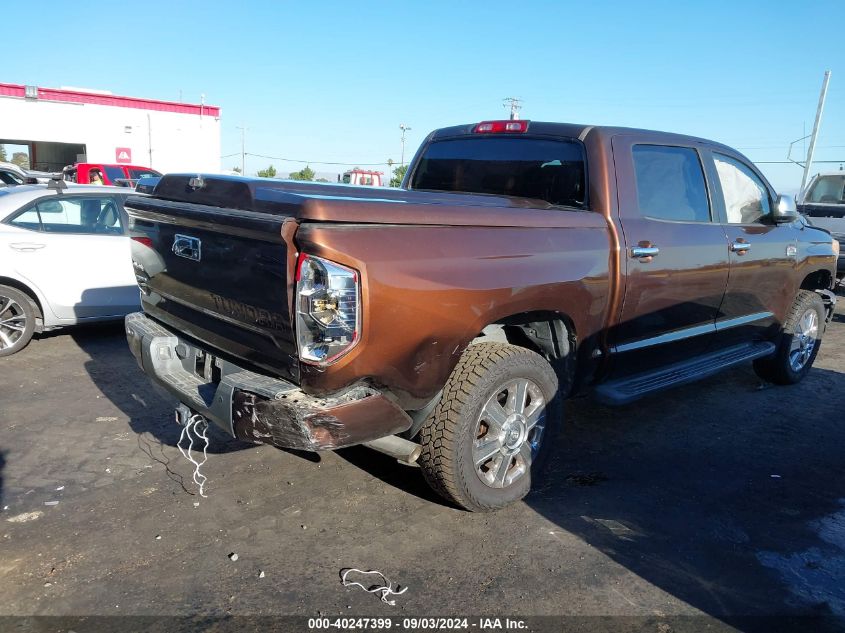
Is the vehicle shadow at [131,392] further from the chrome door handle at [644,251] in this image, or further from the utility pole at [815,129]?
the utility pole at [815,129]

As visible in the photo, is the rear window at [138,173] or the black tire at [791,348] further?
the rear window at [138,173]

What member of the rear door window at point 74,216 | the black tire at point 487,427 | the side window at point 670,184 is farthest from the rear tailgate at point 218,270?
the rear door window at point 74,216

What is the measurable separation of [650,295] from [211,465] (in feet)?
9.27

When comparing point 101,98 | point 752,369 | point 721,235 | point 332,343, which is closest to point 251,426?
point 332,343

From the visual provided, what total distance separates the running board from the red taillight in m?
1.75

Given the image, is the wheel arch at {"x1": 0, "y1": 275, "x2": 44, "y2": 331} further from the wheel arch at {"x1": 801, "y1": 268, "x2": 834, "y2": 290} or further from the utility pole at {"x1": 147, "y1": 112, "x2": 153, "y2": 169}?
the utility pole at {"x1": 147, "y1": 112, "x2": 153, "y2": 169}

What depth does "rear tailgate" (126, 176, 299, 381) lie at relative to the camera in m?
2.80

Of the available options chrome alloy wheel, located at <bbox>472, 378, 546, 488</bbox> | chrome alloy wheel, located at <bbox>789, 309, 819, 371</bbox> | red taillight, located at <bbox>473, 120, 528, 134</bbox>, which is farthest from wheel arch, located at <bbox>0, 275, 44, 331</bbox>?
chrome alloy wheel, located at <bbox>789, 309, 819, 371</bbox>

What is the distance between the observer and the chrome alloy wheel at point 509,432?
3490 millimetres

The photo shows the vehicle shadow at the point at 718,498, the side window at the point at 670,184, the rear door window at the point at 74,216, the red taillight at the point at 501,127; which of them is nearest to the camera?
the vehicle shadow at the point at 718,498

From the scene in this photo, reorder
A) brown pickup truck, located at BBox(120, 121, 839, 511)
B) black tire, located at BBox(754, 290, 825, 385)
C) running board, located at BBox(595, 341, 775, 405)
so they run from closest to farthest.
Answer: brown pickup truck, located at BBox(120, 121, 839, 511), running board, located at BBox(595, 341, 775, 405), black tire, located at BBox(754, 290, 825, 385)

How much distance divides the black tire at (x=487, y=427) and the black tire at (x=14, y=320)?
14.9 feet

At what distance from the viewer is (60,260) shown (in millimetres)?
6320

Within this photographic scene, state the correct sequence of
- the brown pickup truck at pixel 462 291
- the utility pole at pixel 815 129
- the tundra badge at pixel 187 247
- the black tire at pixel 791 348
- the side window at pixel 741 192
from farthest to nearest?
the utility pole at pixel 815 129
the black tire at pixel 791 348
the side window at pixel 741 192
the tundra badge at pixel 187 247
the brown pickup truck at pixel 462 291
